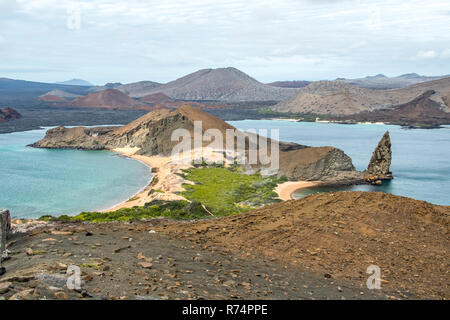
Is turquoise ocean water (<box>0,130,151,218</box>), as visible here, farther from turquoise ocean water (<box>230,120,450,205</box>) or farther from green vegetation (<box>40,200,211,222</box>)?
turquoise ocean water (<box>230,120,450,205</box>)

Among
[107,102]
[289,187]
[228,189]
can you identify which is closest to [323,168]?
[289,187]

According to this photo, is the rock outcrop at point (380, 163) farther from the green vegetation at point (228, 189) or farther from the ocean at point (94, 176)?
the green vegetation at point (228, 189)

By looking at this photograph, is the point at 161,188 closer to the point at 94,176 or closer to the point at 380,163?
the point at 94,176

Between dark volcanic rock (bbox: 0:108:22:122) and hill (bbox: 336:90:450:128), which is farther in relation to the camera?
hill (bbox: 336:90:450:128)

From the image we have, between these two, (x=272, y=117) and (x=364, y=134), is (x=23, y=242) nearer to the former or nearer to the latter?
(x=364, y=134)

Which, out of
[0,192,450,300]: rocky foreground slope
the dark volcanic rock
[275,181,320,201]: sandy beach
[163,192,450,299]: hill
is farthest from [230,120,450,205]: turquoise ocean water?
the dark volcanic rock

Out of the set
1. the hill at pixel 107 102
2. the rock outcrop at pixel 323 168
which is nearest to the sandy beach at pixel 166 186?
the rock outcrop at pixel 323 168
